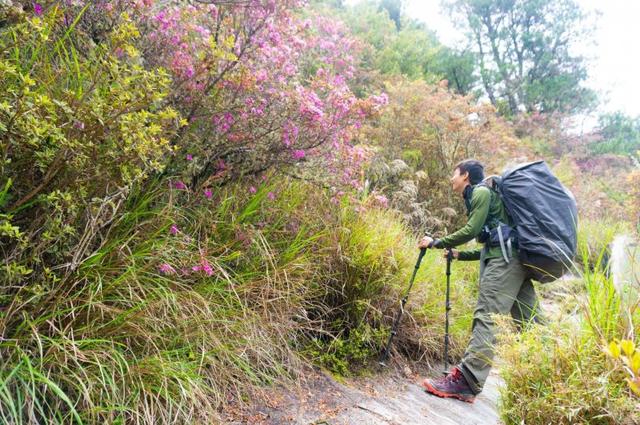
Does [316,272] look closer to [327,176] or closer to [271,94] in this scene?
[327,176]

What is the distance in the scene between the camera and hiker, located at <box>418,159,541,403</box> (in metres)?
3.56

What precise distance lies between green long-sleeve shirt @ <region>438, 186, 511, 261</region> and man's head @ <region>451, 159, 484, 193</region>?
11.6 inches

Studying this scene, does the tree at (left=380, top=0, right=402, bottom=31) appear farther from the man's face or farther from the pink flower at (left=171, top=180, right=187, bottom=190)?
the pink flower at (left=171, top=180, right=187, bottom=190)

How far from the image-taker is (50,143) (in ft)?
6.17

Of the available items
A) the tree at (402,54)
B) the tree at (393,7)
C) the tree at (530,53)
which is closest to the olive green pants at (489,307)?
the tree at (402,54)

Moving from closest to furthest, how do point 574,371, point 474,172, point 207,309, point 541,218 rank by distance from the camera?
point 574,371
point 207,309
point 541,218
point 474,172

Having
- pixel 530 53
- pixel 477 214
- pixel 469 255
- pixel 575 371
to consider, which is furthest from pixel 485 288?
pixel 530 53

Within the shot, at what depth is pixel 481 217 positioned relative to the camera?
12.4 feet

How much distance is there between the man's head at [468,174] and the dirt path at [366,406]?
1.85 m

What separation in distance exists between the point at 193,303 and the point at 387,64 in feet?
44.3

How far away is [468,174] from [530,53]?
70.7 ft

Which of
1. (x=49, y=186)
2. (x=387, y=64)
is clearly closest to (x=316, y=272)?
(x=49, y=186)

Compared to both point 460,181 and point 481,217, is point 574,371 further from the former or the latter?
point 460,181

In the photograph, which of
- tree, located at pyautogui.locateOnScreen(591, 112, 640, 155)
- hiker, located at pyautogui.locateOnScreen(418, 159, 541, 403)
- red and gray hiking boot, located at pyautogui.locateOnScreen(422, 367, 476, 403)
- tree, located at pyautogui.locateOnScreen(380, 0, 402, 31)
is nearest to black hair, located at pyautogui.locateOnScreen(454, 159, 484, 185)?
hiker, located at pyautogui.locateOnScreen(418, 159, 541, 403)
